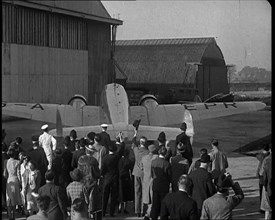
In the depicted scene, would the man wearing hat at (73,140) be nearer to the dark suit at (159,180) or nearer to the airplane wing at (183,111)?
the airplane wing at (183,111)

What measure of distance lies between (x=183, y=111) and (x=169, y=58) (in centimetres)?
71

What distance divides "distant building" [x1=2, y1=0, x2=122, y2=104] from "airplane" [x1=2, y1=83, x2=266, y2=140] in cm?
12

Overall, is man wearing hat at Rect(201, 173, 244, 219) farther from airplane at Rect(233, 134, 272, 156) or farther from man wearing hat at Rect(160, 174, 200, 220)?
airplane at Rect(233, 134, 272, 156)

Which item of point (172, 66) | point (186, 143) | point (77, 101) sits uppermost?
point (172, 66)

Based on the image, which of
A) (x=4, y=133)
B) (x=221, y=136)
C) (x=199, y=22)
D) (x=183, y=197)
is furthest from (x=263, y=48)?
(x=4, y=133)

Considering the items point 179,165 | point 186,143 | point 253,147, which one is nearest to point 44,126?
point 179,165

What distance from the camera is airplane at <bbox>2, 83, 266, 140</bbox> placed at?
15.5 ft

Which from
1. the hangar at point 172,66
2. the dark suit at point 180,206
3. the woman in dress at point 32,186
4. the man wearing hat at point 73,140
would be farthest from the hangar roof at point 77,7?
the dark suit at point 180,206

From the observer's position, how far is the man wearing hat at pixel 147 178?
4.89 meters

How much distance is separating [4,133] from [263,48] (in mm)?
2872

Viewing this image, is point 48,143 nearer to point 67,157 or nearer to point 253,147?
point 67,157

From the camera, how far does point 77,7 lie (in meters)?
4.49

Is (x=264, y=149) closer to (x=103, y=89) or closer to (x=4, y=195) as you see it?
(x=103, y=89)

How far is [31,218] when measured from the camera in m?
4.11
